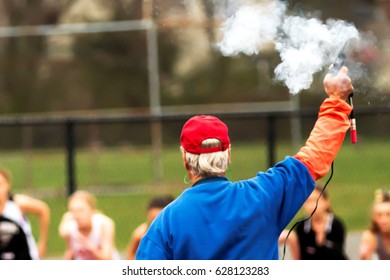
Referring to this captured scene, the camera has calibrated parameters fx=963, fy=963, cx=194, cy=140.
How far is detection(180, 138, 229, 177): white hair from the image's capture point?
3.90 meters

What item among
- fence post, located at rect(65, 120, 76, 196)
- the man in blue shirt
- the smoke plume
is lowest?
fence post, located at rect(65, 120, 76, 196)

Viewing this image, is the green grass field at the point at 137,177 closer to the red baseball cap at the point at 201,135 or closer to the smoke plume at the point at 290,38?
the smoke plume at the point at 290,38

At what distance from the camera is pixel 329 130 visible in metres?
3.94

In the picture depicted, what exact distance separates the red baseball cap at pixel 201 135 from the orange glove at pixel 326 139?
0.32 meters

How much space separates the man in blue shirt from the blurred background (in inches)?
315

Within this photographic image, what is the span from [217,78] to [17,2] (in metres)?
4.97

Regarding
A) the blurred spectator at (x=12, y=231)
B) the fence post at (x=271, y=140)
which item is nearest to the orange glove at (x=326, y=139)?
the blurred spectator at (x=12, y=231)

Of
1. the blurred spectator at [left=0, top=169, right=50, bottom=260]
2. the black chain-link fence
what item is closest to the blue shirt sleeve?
the blurred spectator at [left=0, top=169, right=50, bottom=260]

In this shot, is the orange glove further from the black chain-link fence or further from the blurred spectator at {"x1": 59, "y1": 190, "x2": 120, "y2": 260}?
the black chain-link fence

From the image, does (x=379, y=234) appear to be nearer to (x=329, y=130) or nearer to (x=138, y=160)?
(x=329, y=130)

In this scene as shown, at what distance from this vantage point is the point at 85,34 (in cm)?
2048

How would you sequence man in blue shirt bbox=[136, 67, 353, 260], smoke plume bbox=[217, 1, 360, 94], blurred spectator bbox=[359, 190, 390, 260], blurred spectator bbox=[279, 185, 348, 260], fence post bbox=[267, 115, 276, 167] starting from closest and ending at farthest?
man in blue shirt bbox=[136, 67, 353, 260] → smoke plume bbox=[217, 1, 360, 94] → blurred spectator bbox=[359, 190, 390, 260] → blurred spectator bbox=[279, 185, 348, 260] → fence post bbox=[267, 115, 276, 167]
